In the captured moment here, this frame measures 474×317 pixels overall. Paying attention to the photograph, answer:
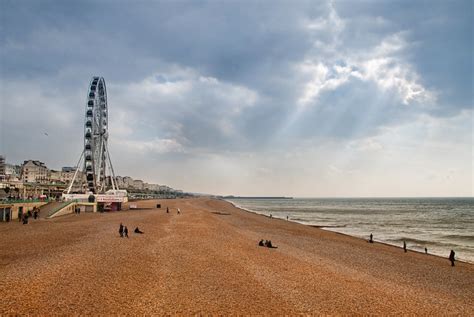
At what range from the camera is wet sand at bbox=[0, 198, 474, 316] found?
38.3 feet

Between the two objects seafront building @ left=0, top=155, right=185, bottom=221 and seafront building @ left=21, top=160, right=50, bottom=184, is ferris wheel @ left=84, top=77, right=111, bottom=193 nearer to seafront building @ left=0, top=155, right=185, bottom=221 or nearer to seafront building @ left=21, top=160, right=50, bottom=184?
seafront building @ left=0, top=155, right=185, bottom=221

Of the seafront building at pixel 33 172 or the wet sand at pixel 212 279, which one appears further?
the seafront building at pixel 33 172

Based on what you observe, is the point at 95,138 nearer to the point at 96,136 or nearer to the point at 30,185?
the point at 96,136

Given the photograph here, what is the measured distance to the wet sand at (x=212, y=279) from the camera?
11.7m

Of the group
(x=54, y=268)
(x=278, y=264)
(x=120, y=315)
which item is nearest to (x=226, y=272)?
(x=278, y=264)

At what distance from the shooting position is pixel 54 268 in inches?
608

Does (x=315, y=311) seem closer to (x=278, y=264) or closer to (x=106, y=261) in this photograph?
(x=278, y=264)

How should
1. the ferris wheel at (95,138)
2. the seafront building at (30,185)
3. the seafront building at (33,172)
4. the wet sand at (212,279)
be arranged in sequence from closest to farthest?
the wet sand at (212,279) → the seafront building at (30,185) → the ferris wheel at (95,138) → the seafront building at (33,172)

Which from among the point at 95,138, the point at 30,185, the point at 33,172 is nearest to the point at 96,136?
the point at 95,138

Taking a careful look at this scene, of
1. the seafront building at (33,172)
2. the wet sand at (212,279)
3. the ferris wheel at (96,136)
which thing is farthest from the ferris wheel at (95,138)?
the seafront building at (33,172)

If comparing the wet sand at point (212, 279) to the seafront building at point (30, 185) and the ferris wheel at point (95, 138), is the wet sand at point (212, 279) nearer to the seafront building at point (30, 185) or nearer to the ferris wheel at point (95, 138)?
the seafront building at point (30, 185)

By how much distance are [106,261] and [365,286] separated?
12.8m

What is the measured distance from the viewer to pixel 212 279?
15156 millimetres

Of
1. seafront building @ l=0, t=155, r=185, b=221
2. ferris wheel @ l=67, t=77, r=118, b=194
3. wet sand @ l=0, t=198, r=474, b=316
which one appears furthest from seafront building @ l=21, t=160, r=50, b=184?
wet sand @ l=0, t=198, r=474, b=316
